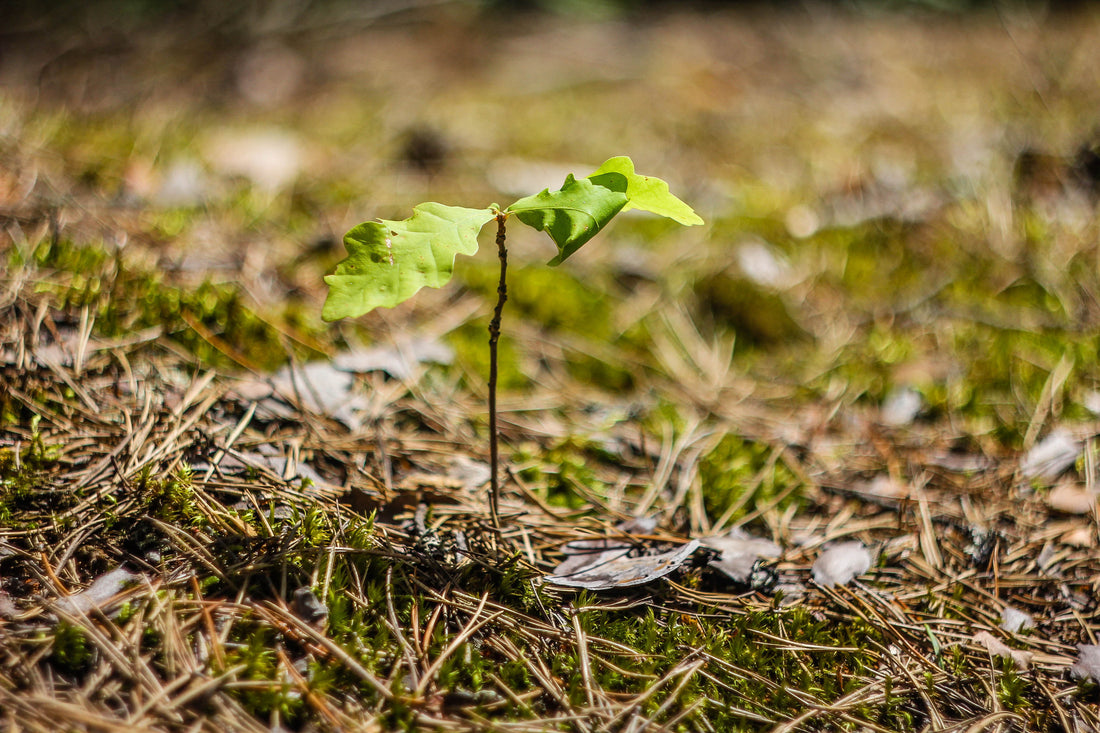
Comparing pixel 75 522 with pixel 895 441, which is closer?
pixel 75 522

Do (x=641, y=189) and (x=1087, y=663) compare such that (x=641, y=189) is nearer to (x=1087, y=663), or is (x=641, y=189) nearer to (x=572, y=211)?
(x=572, y=211)

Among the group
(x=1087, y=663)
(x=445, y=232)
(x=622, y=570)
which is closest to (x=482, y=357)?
(x=622, y=570)

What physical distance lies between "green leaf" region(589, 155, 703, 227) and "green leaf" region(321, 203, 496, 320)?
0.94ft

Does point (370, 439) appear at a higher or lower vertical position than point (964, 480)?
higher

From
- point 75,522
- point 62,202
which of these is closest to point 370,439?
point 75,522

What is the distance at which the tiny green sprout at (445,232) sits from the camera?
1.23 m

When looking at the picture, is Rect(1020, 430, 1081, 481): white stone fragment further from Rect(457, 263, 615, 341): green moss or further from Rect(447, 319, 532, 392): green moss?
Rect(447, 319, 532, 392): green moss

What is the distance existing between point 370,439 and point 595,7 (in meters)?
5.48

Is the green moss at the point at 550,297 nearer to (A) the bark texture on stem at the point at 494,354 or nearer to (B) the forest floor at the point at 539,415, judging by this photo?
(B) the forest floor at the point at 539,415

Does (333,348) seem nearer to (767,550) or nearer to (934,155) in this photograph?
(767,550)

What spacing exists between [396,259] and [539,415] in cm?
125

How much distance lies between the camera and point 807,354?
2.82 metres


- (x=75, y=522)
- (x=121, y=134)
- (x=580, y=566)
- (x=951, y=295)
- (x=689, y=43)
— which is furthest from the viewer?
(x=689, y=43)

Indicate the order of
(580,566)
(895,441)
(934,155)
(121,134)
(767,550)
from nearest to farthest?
(580,566) → (767,550) → (895,441) → (121,134) → (934,155)
